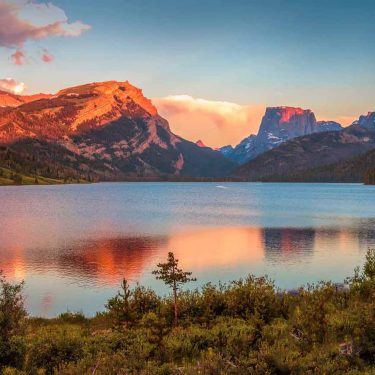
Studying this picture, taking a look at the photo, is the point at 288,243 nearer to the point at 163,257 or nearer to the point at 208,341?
the point at 163,257

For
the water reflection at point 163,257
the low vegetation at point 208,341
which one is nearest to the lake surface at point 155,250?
the water reflection at point 163,257

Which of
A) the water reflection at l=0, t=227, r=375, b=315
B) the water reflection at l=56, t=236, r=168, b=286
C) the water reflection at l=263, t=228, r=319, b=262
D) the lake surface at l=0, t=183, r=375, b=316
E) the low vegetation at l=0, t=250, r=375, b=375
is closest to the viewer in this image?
the low vegetation at l=0, t=250, r=375, b=375

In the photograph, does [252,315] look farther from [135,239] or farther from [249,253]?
[135,239]

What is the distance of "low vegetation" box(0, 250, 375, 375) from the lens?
1589 centimetres

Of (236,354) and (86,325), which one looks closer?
(236,354)

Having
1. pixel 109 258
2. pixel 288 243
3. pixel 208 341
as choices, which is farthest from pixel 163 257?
pixel 208 341

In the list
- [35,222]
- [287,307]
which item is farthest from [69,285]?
[35,222]

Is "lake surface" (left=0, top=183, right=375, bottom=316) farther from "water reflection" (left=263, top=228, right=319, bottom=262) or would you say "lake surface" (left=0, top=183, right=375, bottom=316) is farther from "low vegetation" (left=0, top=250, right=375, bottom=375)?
"low vegetation" (left=0, top=250, right=375, bottom=375)

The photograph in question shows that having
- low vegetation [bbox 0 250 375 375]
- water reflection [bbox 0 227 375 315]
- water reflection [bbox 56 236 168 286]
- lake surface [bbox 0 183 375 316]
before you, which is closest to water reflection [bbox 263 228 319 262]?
water reflection [bbox 0 227 375 315]

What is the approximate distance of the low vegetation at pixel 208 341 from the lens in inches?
626

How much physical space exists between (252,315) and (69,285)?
33.0 metres

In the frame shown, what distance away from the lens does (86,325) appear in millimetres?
34281

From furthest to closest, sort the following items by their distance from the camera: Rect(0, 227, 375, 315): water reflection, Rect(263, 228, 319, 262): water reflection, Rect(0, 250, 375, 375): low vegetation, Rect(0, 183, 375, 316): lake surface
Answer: Rect(263, 228, 319, 262): water reflection
Rect(0, 183, 375, 316): lake surface
Rect(0, 227, 375, 315): water reflection
Rect(0, 250, 375, 375): low vegetation

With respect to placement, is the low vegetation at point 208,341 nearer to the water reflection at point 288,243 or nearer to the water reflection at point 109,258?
the water reflection at point 109,258
